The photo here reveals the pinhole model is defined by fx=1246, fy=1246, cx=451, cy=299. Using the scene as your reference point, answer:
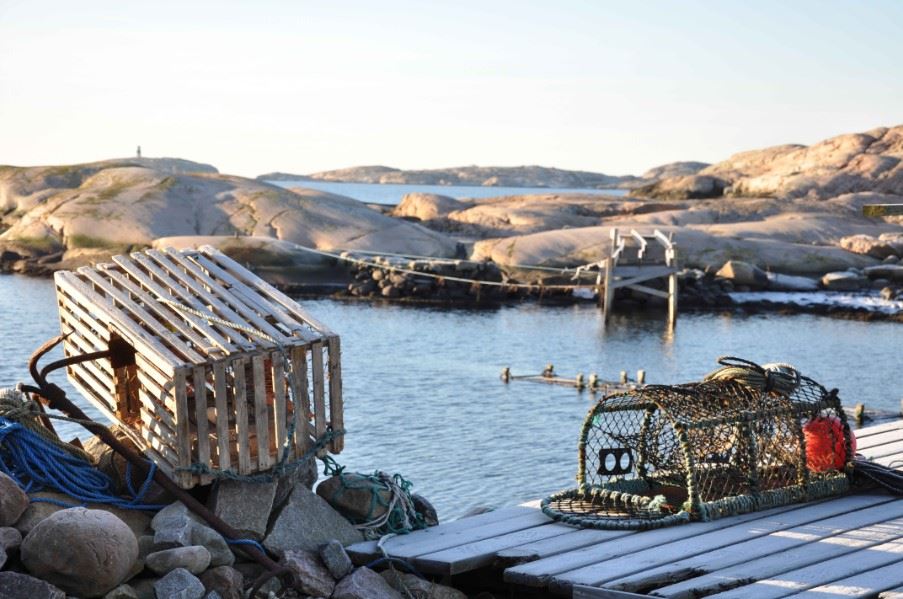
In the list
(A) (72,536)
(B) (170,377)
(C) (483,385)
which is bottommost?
(C) (483,385)

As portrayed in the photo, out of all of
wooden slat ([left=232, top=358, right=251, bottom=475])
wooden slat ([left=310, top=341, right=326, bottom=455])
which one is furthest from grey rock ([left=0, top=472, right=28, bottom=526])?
wooden slat ([left=310, top=341, right=326, bottom=455])

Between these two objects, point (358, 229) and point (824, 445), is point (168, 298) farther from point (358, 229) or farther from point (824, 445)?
point (358, 229)

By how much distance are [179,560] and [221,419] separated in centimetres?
121

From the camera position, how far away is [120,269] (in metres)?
10.2

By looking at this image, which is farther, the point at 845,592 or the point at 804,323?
the point at 804,323

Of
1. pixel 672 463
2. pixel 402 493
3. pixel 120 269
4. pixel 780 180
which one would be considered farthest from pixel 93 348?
pixel 780 180

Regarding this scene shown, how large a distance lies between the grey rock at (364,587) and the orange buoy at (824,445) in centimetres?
392

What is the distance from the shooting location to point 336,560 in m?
8.38

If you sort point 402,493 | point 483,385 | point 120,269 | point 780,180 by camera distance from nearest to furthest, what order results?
point 402,493 → point 120,269 → point 483,385 → point 780,180

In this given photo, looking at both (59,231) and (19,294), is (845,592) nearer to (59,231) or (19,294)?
(19,294)

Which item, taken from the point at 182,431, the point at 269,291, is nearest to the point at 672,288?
the point at 269,291

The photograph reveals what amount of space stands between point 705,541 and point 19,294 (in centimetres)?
3593

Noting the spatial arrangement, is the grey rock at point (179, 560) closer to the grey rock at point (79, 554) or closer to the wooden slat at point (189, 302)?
the grey rock at point (79, 554)

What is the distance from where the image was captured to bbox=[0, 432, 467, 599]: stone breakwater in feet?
24.1
